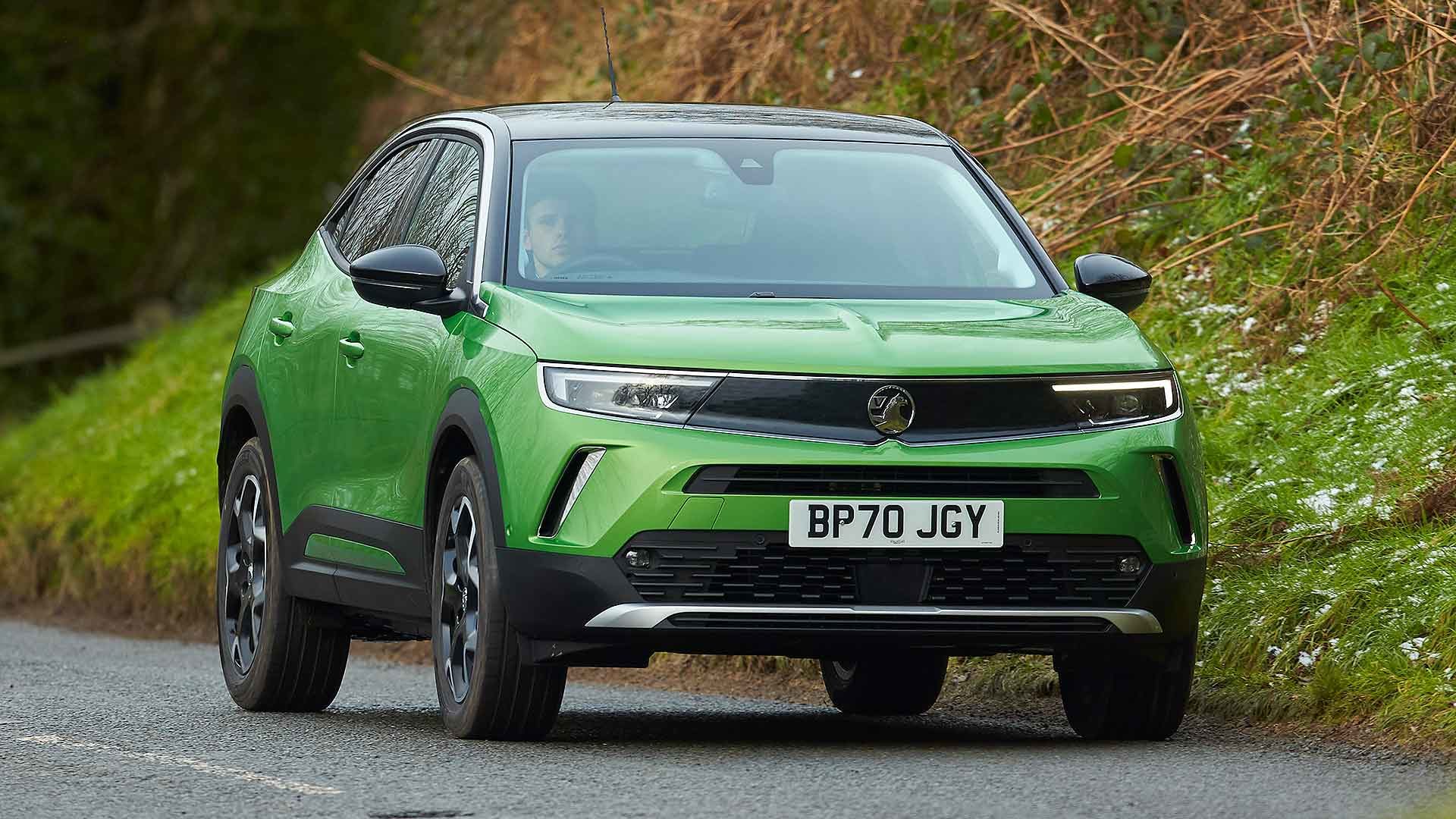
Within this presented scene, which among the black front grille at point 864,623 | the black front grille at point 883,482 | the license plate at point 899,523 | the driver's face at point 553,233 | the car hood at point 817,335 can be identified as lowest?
the black front grille at point 864,623

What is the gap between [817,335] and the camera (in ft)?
25.0

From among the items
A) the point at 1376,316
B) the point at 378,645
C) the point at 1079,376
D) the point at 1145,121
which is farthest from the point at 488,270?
the point at 378,645

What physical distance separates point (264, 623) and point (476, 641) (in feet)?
6.59

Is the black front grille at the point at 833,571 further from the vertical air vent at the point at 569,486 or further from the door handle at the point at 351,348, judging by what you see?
the door handle at the point at 351,348

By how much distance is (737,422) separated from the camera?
739cm

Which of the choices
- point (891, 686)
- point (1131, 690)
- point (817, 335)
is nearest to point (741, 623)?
point (817, 335)

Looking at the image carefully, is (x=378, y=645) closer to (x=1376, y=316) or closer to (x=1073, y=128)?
(x=1073, y=128)

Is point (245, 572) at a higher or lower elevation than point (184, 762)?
lower

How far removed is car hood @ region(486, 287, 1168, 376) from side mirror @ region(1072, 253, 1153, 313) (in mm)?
377

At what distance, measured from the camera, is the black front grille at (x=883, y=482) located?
7.32 meters

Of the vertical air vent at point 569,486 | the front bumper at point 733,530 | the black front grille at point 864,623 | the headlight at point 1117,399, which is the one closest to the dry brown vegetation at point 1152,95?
the headlight at point 1117,399

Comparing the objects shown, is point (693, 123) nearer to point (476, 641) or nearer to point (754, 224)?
point (754, 224)

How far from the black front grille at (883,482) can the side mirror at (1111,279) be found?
1.16 meters

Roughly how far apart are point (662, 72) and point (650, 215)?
9428 mm
